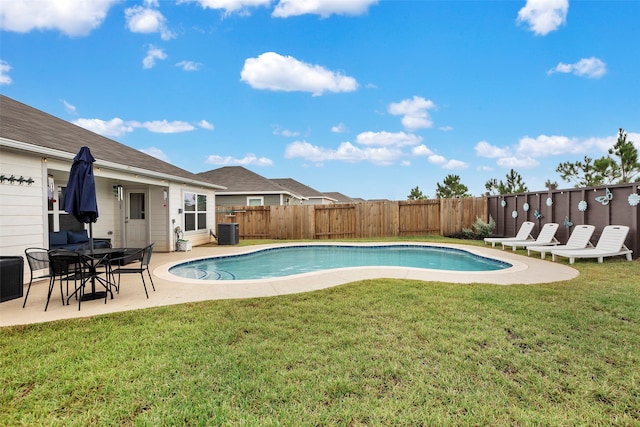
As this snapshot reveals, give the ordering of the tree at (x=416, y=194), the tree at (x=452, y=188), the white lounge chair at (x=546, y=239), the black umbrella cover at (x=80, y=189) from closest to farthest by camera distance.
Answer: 1. the black umbrella cover at (x=80, y=189)
2. the white lounge chair at (x=546, y=239)
3. the tree at (x=452, y=188)
4. the tree at (x=416, y=194)

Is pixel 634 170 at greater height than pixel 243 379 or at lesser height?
greater

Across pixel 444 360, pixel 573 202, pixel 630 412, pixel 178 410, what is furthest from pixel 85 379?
pixel 573 202

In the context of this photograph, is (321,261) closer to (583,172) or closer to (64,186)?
(64,186)

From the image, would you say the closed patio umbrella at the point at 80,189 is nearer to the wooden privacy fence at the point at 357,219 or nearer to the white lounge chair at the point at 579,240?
the white lounge chair at the point at 579,240

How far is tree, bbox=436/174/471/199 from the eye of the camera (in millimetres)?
27656

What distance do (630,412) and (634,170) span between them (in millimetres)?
18733

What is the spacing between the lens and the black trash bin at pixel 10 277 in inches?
168

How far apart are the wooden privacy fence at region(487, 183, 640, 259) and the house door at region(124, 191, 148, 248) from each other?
45.1 feet

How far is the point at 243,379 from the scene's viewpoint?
255cm

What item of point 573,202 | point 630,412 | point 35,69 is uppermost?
point 35,69

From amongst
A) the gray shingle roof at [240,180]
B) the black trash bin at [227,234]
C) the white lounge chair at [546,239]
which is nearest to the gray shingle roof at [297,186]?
the gray shingle roof at [240,180]

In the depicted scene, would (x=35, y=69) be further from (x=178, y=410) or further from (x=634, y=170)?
(x=634, y=170)

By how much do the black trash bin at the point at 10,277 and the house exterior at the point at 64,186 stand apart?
4.45 ft

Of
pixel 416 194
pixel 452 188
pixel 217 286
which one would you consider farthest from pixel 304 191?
pixel 217 286
